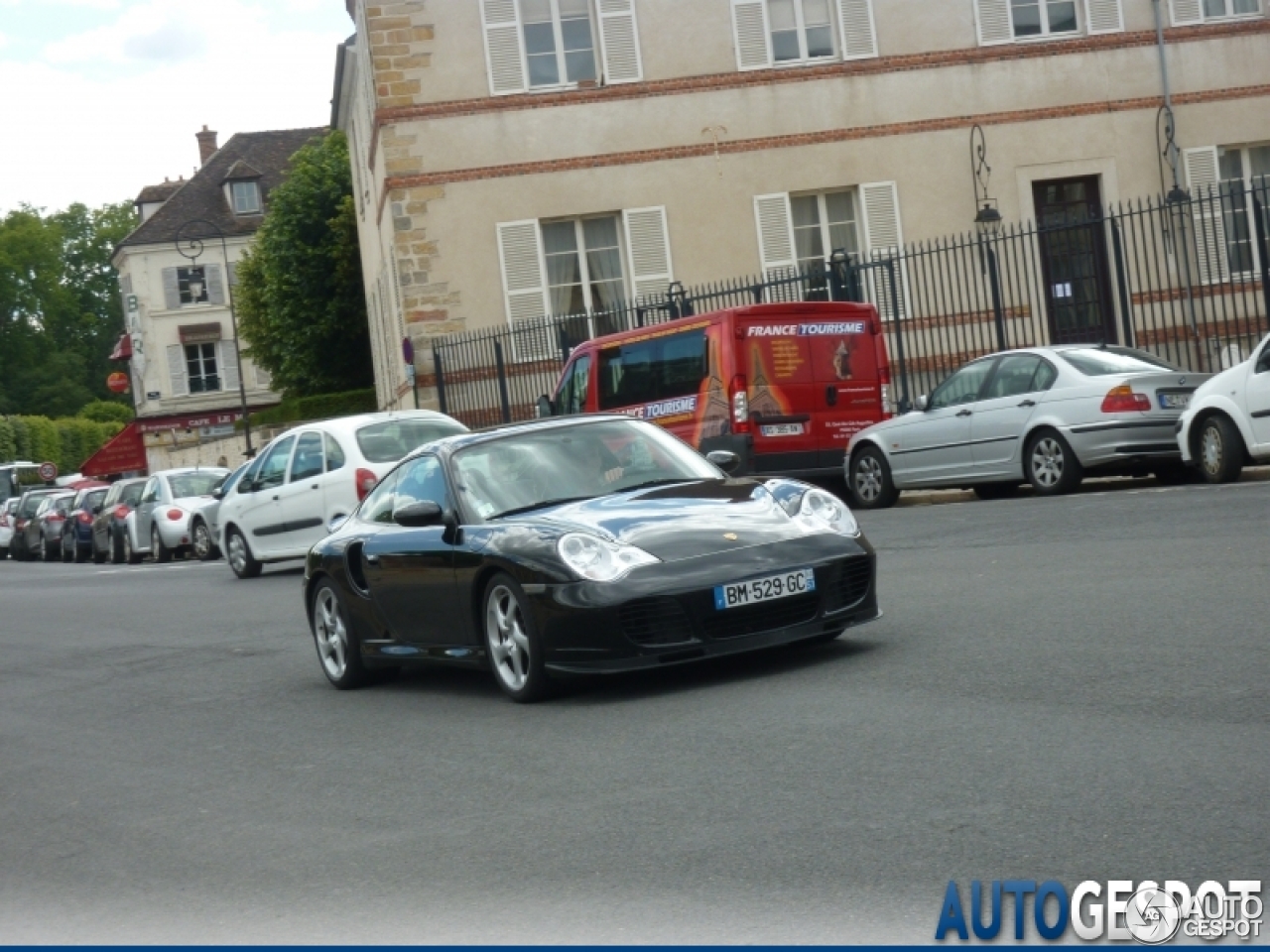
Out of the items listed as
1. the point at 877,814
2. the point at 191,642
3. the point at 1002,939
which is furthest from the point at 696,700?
the point at 191,642

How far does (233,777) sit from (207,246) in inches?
3386

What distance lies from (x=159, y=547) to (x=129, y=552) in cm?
230

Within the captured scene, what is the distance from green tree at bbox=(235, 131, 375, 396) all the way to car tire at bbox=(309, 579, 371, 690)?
47.8m

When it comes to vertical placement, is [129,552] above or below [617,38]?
below

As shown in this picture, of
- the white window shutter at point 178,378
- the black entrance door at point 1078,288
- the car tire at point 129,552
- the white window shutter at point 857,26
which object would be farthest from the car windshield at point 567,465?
the white window shutter at point 178,378

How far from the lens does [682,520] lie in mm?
9602

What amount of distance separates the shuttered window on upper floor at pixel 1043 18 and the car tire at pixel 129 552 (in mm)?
17267

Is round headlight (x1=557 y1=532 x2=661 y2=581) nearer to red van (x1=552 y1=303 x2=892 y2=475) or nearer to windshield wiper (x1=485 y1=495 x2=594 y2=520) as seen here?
windshield wiper (x1=485 y1=495 x2=594 y2=520)

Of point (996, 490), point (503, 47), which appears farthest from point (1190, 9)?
point (996, 490)

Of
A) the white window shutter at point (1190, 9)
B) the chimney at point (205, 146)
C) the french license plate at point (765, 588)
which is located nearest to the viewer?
the french license plate at point (765, 588)

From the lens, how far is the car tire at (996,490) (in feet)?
71.3

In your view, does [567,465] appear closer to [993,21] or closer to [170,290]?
[993,21]

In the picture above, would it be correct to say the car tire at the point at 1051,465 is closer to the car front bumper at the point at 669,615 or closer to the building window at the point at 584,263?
the car front bumper at the point at 669,615

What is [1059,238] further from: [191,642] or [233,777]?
[233,777]
